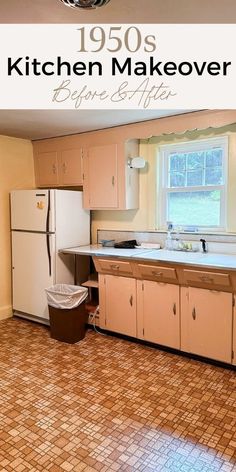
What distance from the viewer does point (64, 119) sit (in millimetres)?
3383

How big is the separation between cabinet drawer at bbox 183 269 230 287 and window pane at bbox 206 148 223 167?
1198 millimetres

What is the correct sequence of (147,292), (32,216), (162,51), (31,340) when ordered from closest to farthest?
(162,51) → (147,292) → (31,340) → (32,216)

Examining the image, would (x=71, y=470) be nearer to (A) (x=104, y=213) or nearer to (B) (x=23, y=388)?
(B) (x=23, y=388)

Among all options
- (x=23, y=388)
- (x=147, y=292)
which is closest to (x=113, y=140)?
(x=147, y=292)

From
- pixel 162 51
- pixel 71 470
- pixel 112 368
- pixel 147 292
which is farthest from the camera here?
pixel 147 292

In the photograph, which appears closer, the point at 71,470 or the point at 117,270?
the point at 71,470

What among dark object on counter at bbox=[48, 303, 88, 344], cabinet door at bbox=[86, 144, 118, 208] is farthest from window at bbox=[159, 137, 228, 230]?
dark object on counter at bbox=[48, 303, 88, 344]

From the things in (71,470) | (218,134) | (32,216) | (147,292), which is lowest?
(71,470)

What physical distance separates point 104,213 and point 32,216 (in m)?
0.87

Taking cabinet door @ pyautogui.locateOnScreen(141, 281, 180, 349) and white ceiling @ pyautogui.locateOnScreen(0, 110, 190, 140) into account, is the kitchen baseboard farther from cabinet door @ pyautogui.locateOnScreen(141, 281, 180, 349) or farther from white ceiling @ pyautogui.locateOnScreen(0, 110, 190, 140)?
white ceiling @ pyautogui.locateOnScreen(0, 110, 190, 140)

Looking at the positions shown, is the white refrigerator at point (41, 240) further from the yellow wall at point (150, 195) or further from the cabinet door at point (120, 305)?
the cabinet door at point (120, 305)

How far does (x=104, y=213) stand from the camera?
4.29 m

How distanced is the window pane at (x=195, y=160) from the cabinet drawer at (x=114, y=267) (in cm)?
122

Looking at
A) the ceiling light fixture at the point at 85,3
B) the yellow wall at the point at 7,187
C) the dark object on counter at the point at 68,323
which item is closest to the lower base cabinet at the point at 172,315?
the dark object on counter at the point at 68,323
